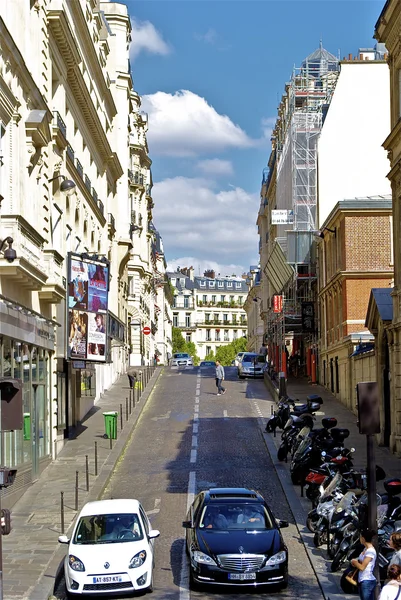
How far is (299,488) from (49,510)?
21.0 ft

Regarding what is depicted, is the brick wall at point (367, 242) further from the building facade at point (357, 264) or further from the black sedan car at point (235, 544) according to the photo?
the black sedan car at point (235, 544)

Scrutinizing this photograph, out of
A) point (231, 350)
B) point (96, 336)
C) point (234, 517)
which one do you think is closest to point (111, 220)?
point (96, 336)

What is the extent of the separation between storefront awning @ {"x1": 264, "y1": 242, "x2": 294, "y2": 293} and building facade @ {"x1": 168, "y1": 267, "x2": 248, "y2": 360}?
8758 cm

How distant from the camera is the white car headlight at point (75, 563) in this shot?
559 inches

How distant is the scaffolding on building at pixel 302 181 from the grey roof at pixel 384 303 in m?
21.2

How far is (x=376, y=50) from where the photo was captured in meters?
58.5

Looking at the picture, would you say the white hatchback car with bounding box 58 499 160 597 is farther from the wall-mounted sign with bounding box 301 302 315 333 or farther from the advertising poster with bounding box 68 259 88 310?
the wall-mounted sign with bounding box 301 302 315 333

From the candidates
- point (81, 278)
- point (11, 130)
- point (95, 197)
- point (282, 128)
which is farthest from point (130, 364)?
point (11, 130)

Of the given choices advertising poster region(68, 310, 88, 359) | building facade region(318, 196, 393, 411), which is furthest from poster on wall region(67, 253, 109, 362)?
building facade region(318, 196, 393, 411)

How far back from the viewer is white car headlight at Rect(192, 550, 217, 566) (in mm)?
14430

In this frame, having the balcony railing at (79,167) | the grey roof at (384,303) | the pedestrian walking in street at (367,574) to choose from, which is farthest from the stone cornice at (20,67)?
the pedestrian walking in street at (367,574)

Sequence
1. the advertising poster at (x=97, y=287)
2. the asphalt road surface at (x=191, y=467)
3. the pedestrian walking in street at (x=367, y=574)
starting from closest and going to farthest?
the pedestrian walking in street at (x=367, y=574)
the asphalt road surface at (x=191, y=467)
the advertising poster at (x=97, y=287)

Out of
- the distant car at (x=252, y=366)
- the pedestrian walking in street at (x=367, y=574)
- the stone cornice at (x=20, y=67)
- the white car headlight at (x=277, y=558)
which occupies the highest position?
the stone cornice at (x=20, y=67)

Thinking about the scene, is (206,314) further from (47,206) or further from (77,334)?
(47,206)
